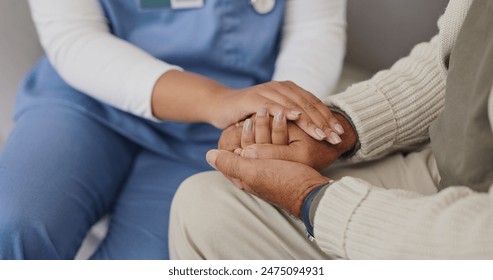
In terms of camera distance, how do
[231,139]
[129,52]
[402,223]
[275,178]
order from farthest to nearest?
1. [129,52]
2. [231,139]
3. [275,178]
4. [402,223]

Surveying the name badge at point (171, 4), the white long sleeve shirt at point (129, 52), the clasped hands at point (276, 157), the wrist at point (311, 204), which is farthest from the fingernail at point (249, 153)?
the name badge at point (171, 4)

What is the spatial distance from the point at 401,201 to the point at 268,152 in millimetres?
193

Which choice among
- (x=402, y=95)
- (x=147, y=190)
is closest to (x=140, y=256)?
(x=147, y=190)

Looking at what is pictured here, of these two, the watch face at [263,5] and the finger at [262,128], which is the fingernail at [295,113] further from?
the watch face at [263,5]

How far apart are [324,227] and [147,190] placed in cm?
42

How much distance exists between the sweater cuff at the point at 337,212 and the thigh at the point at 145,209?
34 centimetres

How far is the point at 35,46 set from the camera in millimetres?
1207

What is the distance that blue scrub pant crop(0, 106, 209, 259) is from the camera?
78 cm

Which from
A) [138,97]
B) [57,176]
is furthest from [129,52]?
[57,176]

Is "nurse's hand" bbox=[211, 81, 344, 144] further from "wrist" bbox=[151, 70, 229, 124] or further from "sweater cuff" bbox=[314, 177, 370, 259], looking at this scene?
"sweater cuff" bbox=[314, 177, 370, 259]

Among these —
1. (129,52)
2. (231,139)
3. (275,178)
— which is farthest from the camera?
(129,52)

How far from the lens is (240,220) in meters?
0.74

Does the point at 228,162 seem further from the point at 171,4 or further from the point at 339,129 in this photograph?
the point at 171,4

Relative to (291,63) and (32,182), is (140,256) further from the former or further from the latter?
(291,63)
